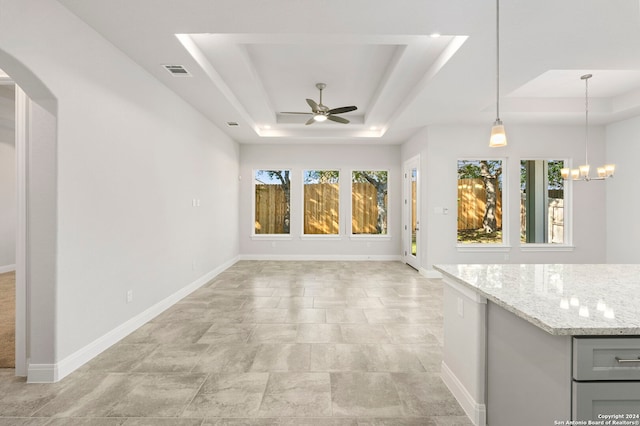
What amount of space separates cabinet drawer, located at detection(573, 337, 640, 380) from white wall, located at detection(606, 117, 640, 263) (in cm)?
580

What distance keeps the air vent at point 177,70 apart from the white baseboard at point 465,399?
390 cm

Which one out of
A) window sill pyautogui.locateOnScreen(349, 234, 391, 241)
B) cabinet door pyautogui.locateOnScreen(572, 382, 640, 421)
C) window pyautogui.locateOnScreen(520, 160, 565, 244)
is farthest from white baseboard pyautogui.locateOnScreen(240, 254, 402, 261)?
cabinet door pyautogui.locateOnScreen(572, 382, 640, 421)

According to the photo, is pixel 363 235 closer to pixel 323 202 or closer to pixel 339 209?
pixel 339 209

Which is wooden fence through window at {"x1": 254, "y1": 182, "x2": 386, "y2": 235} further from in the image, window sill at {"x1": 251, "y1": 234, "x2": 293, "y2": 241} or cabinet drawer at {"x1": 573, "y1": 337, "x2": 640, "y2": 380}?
cabinet drawer at {"x1": 573, "y1": 337, "x2": 640, "y2": 380}

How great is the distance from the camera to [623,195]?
5.48 meters

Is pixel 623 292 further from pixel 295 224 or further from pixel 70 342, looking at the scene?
pixel 295 224

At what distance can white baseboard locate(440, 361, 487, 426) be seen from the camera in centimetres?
182

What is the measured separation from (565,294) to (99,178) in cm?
351

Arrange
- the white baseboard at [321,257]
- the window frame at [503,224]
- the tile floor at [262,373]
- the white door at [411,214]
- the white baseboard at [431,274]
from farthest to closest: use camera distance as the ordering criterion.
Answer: the white baseboard at [321,257]
the white door at [411,214]
the window frame at [503,224]
the white baseboard at [431,274]
the tile floor at [262,373]

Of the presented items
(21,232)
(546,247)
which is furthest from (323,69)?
(546,247)

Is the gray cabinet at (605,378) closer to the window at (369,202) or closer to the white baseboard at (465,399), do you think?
the white baseboard at (465,399)

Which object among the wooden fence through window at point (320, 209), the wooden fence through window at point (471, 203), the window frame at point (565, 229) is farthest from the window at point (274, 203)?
the window frame at point (565, 229)

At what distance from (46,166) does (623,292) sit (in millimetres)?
3766

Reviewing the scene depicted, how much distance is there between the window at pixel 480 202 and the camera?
6062mm
